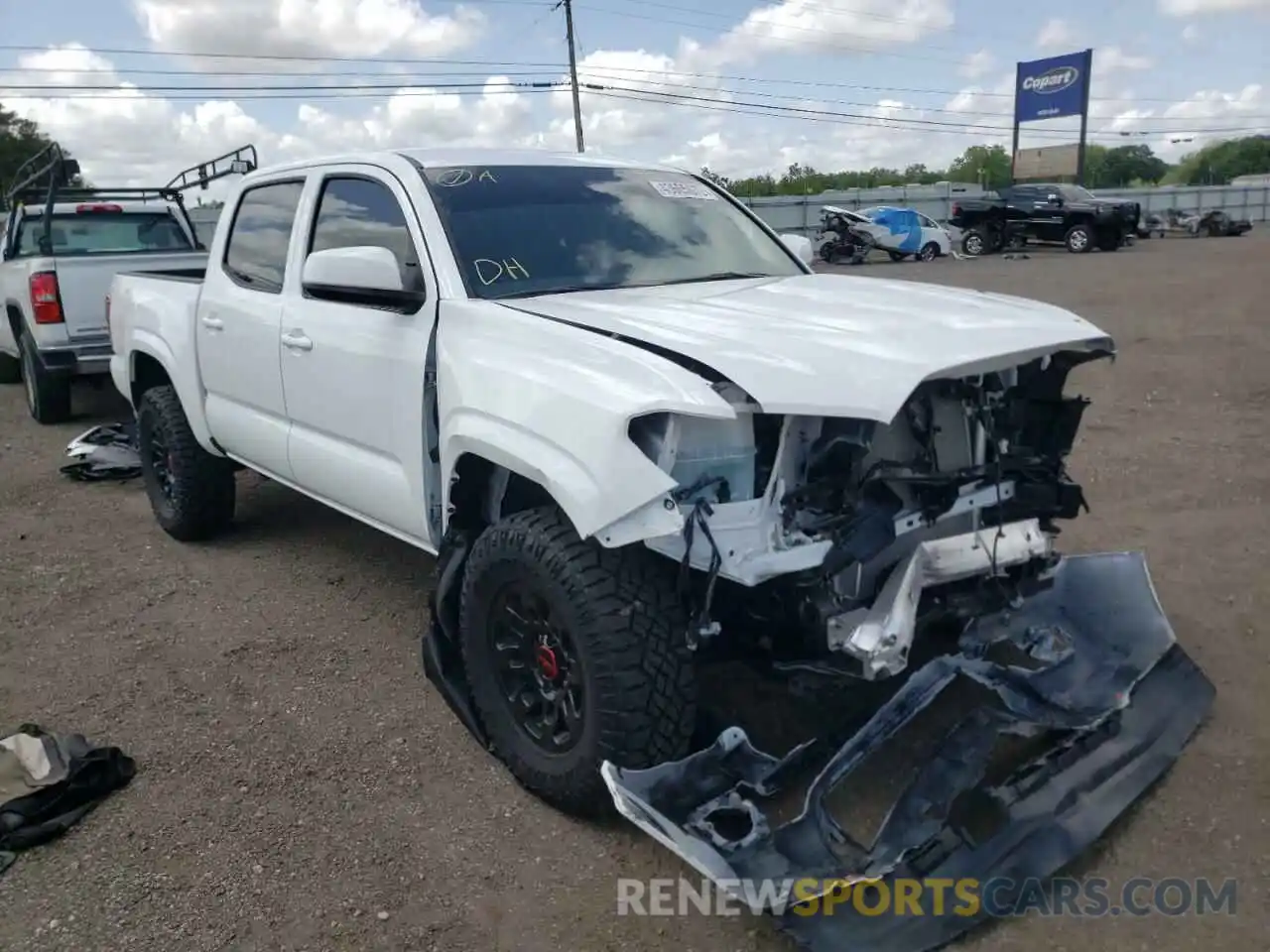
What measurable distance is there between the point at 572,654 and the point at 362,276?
143 cm

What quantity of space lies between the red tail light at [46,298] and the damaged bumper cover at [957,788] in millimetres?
7603

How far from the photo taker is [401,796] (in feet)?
11.0

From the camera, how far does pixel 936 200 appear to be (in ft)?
123

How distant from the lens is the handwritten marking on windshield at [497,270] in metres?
3.62

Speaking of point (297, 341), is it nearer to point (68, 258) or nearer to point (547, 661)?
point (547, 661)

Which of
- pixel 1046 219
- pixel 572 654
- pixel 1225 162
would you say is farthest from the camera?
pixel 1225 162

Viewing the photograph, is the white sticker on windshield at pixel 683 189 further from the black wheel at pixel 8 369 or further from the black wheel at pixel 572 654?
the black wheel at pixel 8 369

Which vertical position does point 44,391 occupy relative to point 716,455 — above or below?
below

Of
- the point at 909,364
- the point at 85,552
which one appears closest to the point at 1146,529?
the point at 909,364

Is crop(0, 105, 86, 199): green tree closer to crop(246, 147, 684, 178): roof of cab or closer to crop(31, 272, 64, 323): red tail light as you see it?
crop(31, 272, 64, 323): red tail light

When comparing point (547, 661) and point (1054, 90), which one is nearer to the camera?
point (547, 661)
